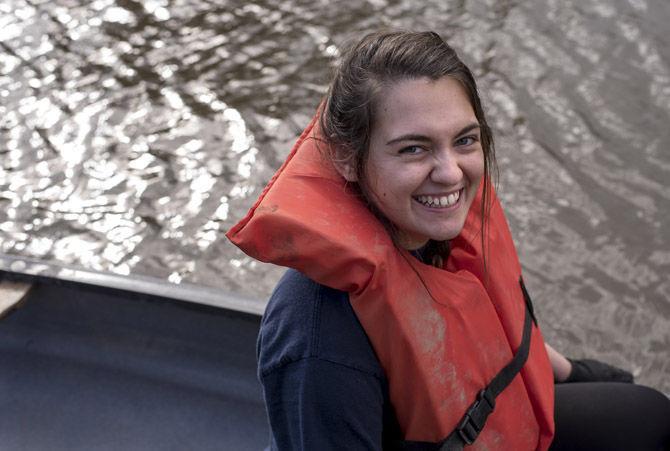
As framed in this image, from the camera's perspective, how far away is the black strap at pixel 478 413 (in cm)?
122

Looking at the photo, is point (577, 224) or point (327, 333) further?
point (577, 224)

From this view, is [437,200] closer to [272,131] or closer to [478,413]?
[478,413]

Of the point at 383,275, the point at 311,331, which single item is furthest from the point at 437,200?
the point at 311,331

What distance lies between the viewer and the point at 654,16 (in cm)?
379

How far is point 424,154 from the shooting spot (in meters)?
1.15

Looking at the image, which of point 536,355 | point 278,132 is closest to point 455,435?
point 536,355

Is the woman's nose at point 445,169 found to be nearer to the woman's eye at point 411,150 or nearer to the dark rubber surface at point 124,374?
the woman's eye at point 411,150

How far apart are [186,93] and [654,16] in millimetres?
2134

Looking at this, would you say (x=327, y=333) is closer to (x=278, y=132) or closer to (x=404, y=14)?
(x=278, y=132)

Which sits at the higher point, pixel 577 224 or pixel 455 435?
pixel 455 435

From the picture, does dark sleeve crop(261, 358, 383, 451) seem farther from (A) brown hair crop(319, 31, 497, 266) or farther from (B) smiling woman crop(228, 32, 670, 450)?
(A) brown hair crop(319, 31, 497, 266)

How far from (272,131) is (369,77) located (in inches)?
87.6

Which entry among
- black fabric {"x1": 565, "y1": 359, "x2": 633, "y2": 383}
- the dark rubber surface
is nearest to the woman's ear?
black fabric {"x1": 565, "y1": 359, "x2": 633, "y2": 383}

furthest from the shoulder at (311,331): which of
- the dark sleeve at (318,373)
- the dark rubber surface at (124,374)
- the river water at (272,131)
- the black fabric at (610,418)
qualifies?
the river water at (272,131)
